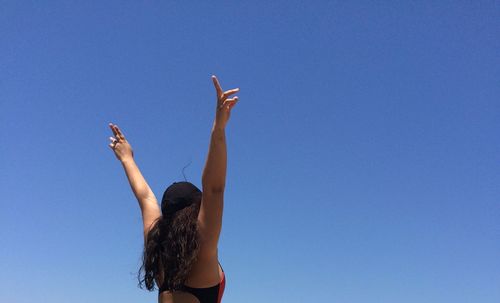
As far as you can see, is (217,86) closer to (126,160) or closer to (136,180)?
(136,180)

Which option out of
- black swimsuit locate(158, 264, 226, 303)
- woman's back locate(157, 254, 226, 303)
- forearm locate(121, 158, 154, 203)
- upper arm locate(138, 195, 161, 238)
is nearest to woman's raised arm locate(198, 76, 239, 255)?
woman's back locate(157, 254, 226, 303)

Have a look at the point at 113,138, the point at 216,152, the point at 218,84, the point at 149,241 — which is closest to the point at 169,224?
the point at 149,241

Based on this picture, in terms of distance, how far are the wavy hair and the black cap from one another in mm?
32

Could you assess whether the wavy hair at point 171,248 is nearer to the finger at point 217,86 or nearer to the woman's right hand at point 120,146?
the finger at point 217,86

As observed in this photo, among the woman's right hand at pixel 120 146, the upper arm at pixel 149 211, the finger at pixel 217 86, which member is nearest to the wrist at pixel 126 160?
the woman's right hand at pixel 120 146

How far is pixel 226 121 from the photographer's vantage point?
4633 mm

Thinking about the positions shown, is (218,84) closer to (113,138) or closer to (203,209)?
(203,209)

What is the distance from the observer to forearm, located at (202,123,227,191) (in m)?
4.49

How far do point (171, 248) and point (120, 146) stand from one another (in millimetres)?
2279

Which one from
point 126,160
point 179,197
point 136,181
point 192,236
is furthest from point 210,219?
point 126,160

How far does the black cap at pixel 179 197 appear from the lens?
16.8 ft

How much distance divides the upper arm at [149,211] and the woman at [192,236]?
0.16 meters

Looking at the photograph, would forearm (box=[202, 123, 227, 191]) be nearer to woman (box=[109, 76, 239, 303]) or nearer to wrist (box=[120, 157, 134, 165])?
woman (box=[109, 76, 239, 303])

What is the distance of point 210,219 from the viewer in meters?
4.68
